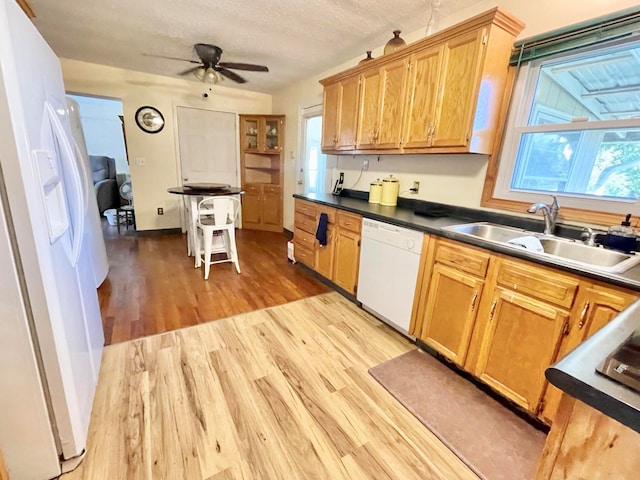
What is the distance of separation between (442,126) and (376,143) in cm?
64

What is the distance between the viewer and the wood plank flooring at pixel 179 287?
2.23 meters

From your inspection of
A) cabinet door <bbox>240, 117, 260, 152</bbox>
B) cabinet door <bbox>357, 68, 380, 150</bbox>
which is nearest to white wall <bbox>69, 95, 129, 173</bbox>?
cabinet door <bbox>240, 117, 260, 152</bbox>

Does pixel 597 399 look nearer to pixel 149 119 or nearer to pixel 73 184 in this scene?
pixel 73 184

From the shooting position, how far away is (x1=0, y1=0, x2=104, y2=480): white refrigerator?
88 cm

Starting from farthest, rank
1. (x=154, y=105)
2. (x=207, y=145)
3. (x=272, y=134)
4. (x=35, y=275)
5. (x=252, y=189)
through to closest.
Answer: (x=252, y=189)
(x=272, y=134)
(x=207, y=145)
(x=154, y=105)
(x=35, y=275)

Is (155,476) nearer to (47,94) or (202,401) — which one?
(202,401)

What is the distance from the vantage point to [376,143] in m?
2.51

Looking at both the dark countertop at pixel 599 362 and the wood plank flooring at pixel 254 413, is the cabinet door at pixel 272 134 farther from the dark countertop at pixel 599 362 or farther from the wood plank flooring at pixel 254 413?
the dark countertop at pixel 599 362

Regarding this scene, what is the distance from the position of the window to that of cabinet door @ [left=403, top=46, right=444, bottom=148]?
52cm

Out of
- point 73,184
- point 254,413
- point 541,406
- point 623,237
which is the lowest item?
point 254,413

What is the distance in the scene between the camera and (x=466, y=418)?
1475 mm

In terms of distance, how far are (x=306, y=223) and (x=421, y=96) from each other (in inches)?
62.8

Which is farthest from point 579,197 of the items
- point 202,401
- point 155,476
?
point 155,476

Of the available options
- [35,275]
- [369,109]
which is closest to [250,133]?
[369,109]
